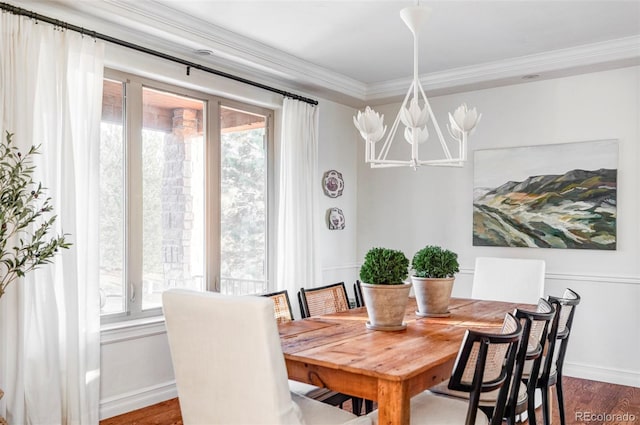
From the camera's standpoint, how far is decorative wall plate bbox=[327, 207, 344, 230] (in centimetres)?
521

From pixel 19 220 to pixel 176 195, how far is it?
1.40 m

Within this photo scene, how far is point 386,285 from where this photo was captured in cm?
246

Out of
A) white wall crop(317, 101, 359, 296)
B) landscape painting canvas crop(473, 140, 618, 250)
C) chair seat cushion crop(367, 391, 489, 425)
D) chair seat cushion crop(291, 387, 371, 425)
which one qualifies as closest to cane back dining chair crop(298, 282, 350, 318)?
chair seat cushion crop(291, 387, 371, 425)

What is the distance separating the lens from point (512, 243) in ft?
15.0

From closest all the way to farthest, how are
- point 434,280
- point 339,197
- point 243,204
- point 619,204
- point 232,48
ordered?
point 434,280 < point 232,48 < point 619,204 < point 243,204 < point 339,197

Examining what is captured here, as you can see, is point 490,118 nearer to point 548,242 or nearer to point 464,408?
point 548,242

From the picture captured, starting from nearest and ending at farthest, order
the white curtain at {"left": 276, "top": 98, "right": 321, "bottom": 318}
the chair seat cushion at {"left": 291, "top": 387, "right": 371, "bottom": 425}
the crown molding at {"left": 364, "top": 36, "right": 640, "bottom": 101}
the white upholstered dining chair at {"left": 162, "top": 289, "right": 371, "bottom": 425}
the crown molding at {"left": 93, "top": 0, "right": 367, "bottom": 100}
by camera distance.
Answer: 1. the white upholstered dining chair at {"left": 162, "top": 289, "right": 371, "bottom": 425}
2. the chair seat cushion at {"left": 291, "top": 387, "right": 371, "bottom": 425}
3. the crown molding at {"left": 93, "top": 0, "right": 367, "bottom": 100}
4. the crown molding at {"left": 364, "top": 36, "right": 640, "bottom": 101}
5. the white curtain at {"left": 276, "top": 98, "right": 321, "bottom": 318}

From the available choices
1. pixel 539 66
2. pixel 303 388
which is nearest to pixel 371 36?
pixel 539 66

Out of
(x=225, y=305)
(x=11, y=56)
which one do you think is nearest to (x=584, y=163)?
(x=225, y=305)

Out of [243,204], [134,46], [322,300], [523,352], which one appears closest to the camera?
[523,352]

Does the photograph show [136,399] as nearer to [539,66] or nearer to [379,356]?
[379,356]

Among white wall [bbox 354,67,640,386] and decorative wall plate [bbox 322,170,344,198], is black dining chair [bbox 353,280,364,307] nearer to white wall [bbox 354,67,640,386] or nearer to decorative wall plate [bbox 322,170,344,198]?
white wall [bbox 354,67,640,386]

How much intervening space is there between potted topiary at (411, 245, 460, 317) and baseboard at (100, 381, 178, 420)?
189 centimetres

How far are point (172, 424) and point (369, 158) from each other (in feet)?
6.55
